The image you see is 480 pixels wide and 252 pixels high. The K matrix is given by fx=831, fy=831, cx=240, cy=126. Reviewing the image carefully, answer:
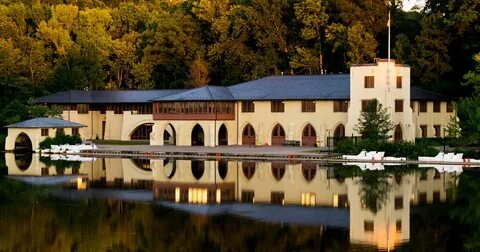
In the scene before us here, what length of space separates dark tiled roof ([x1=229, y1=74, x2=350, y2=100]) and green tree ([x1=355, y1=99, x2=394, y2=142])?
443 centimetres

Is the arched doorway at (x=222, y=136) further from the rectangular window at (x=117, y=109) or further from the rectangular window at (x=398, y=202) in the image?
the rectangular window at (x=398, y=202)

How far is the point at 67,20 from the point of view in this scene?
8425 cm

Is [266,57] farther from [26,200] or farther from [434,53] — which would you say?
[26,200]

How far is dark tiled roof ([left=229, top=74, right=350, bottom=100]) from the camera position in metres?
59.2

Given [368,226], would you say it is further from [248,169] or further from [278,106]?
[278,106]

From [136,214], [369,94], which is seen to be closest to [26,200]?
[136,214]

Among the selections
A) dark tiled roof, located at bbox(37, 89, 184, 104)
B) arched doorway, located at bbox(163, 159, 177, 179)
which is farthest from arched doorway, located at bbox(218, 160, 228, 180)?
dark tiled roof, located at bbox(37, 89, 184, 104)

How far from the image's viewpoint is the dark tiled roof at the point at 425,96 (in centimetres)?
5909

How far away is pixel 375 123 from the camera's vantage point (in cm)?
5212

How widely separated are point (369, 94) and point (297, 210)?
29121 mm

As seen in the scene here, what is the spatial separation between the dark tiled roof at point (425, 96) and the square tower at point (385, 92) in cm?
288

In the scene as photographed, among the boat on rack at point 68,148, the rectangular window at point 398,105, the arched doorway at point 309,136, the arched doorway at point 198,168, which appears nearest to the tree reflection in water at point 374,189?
the arched doorway at point 198,168

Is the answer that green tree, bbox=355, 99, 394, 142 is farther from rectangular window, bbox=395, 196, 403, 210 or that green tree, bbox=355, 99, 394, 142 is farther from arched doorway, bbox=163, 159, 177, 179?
rectangular window, bbox=395, 196, 403, 210

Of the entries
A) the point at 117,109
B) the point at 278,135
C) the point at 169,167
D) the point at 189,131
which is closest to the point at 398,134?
the point at 278,135
